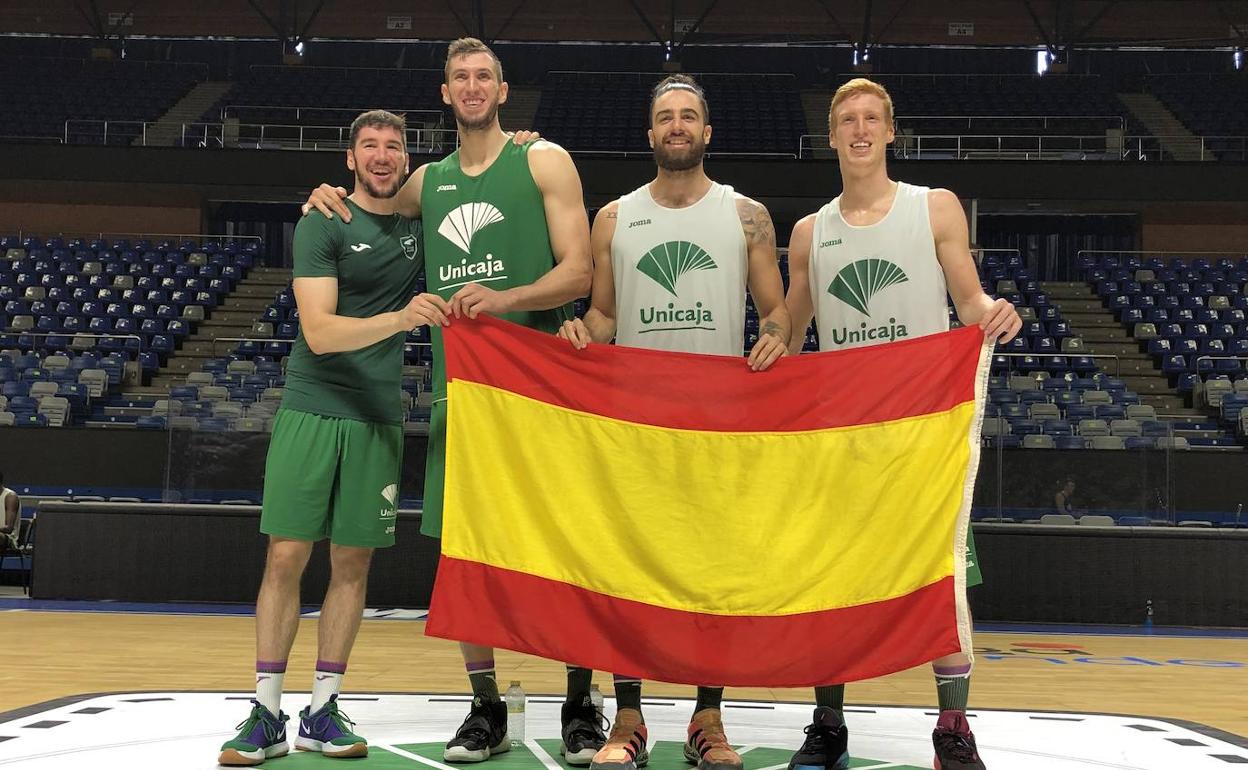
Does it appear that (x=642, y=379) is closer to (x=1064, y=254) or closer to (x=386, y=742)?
(x=386, y=742)

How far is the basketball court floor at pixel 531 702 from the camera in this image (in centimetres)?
376

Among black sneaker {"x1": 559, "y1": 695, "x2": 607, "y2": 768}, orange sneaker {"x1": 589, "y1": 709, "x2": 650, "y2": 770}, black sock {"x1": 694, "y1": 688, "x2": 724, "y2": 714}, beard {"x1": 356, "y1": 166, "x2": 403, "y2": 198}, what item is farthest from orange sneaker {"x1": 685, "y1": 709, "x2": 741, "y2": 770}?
beard {"x1": 356, "y1": 166, "x2": 403, "y2": 198}

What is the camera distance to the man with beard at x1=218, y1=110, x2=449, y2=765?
3.76 meters

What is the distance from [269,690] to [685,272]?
6.10ft

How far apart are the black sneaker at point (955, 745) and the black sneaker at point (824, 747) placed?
0.92 ft

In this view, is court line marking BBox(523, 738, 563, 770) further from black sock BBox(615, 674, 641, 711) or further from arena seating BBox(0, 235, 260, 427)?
arena seating BBox(0, 235, 260, 427)

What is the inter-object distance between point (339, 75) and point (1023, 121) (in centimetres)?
1290

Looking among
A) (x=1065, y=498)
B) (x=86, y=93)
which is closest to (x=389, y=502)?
(x=1065, y=498)

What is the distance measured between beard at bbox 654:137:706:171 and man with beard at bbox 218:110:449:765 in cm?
84

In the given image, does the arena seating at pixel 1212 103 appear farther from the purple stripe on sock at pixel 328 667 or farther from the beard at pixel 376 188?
the purple stripe on sock at pixel 328 667

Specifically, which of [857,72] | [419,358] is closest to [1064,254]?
[857,72]

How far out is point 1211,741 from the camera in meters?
4.14

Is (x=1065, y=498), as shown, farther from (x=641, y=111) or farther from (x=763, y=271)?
(x=641, y=111)

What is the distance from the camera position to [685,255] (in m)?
3.85
